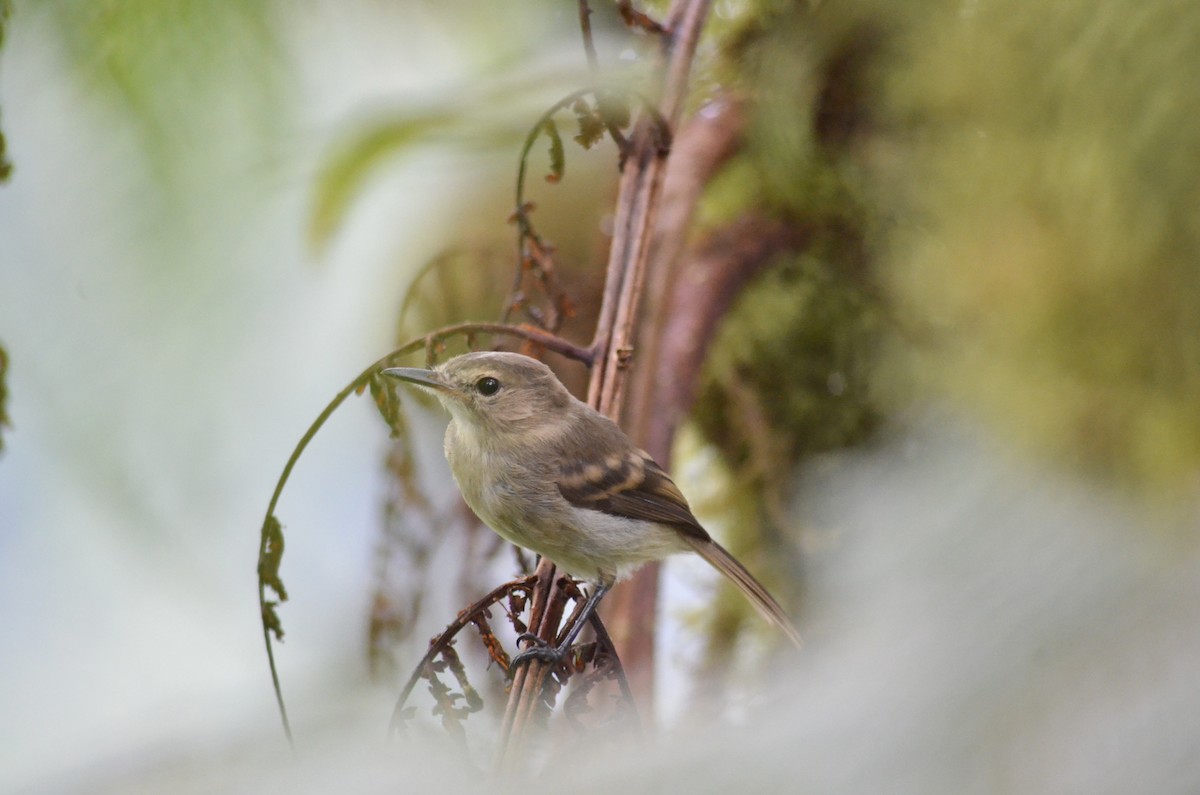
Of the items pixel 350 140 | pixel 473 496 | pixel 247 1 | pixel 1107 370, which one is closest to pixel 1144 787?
pixel 473 496

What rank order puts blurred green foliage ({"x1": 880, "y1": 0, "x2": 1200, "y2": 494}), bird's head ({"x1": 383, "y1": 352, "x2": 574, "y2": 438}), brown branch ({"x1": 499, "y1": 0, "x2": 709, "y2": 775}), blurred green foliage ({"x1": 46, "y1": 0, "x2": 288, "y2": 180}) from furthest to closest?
blurred green foliage ({"x1": 46, "y1": 0, "x2": 288, "y2": 180}) < blurred green foliage ({"x1": 880, "y1": 0, "x2": 1200, "y2": 494}) < bird's head ({"x1": 383, "y1": 352, "x2": 574, "y2": 438}) < brown branch ({"x1": 499, "y1": 0, "x2": 709, "y2": 775})

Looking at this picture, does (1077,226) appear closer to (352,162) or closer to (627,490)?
(627,490)

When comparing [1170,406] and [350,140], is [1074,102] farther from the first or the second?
[350,140]

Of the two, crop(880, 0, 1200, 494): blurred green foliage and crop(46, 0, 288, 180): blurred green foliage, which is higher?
crop(46, 0, 288, 180): blurred green foliage

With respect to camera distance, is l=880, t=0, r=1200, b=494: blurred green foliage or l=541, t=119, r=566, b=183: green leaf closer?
l=541, t=119, r=566, b=183: green leaf

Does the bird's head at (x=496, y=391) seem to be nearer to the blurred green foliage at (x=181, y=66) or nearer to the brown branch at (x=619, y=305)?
the brown branch at (x=619, y=305)

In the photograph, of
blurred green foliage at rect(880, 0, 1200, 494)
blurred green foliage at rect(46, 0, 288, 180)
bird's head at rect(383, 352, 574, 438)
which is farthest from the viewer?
blurred green foliage at rect(46, 0, 288, 180)

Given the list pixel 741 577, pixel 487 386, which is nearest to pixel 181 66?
pixel 487 386

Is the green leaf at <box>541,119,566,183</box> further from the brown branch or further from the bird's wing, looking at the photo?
the bird's wing

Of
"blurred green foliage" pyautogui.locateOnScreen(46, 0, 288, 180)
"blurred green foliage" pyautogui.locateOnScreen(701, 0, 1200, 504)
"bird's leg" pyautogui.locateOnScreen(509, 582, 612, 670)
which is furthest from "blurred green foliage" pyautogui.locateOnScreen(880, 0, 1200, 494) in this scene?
"blurred green foliage" pyautogui.locateOnScreen(46, 0, 288, 180)

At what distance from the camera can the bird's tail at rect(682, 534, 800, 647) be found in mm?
464

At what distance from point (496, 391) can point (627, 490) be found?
90 mm

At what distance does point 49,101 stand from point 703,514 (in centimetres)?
57

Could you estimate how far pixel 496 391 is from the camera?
45 cm
